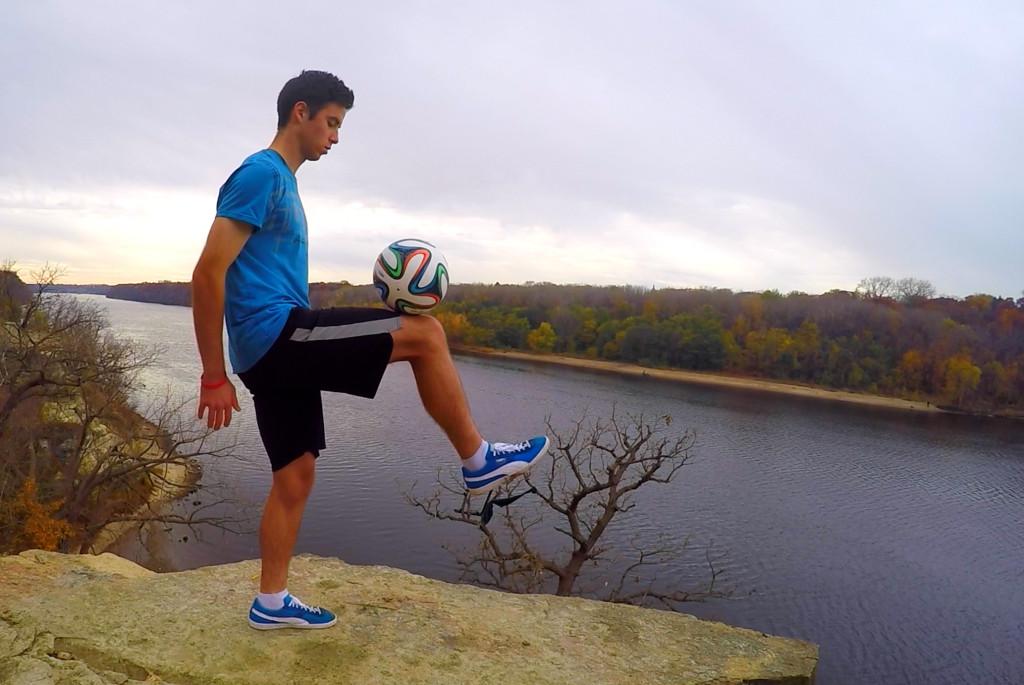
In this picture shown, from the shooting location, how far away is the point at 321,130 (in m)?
2.57

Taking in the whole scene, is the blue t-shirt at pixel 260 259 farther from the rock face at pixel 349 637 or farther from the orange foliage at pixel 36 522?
the orange foliage at pixel 36 522

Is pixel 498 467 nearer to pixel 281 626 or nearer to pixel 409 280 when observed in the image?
pixel 409 280

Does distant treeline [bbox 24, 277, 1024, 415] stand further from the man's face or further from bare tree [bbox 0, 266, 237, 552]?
the man's face

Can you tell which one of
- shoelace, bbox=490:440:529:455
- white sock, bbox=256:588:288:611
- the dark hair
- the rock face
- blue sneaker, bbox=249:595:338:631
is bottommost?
the rock face

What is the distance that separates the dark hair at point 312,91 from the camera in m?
2.53

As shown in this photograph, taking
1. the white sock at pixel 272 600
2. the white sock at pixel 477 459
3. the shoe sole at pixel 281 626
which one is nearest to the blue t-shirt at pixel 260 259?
the white sock at pixel 477 459

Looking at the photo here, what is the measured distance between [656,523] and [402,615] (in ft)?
48.9

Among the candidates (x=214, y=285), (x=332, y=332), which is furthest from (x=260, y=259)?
(x=332, y=332)

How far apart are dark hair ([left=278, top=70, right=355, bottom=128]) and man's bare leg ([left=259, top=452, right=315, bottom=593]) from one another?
1.25 metres

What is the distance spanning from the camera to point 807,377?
52969 millimetres

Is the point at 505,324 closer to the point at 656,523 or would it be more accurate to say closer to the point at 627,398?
the point at 627,398

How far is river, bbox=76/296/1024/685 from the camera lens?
45.6 ft

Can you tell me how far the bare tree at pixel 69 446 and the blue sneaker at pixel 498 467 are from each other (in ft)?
38.0

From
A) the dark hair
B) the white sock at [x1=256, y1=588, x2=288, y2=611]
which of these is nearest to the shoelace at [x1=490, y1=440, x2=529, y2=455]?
the white sock at [x1=256, y1=588, x2=288, y2=611]
